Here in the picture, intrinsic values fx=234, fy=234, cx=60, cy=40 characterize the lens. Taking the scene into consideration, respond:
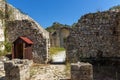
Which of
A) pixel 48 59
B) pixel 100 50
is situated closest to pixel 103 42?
pixel 100 50

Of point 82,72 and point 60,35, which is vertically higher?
point 60,35

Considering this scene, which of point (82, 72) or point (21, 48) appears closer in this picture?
point (82, 72)

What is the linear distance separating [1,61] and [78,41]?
478 cm

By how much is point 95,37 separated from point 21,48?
4854 millimetres

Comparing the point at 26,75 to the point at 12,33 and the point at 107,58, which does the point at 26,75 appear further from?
the point at 12,33

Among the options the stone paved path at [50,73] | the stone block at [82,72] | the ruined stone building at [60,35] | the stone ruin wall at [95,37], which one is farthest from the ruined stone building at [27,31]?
the ruined stone building at [60,35]

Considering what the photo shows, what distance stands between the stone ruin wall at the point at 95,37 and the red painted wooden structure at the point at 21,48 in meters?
2.58

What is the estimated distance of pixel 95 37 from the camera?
1415 cm

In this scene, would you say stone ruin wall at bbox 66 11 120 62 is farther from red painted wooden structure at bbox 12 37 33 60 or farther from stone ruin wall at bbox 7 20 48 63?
red painted wooden structure at bbox 12 37 33 60

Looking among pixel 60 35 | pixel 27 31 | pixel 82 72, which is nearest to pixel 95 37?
pixel 27 31

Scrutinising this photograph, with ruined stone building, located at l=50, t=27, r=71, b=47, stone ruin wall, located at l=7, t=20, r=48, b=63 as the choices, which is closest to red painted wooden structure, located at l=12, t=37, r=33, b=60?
stone ruin wall, located at l=7, t=20, r=48, b=63

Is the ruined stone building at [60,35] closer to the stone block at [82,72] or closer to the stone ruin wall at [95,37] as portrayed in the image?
the stone ruin wall at [95,37]

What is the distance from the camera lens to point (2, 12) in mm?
17281

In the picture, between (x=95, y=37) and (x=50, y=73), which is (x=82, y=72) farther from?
(x=95, y=37)
